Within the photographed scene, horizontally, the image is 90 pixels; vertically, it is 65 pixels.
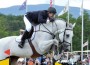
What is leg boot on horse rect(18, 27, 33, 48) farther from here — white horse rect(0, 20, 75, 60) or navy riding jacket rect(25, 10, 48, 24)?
navy riding jacket rect(25, 10, 48, 24)

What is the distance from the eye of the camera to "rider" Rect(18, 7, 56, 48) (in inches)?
344

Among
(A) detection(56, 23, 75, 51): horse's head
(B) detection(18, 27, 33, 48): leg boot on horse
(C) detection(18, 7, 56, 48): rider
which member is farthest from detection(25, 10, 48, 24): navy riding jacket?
(A) detection(56, 23, 75, 51): horse's head

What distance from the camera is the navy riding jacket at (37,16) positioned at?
8.77 meters

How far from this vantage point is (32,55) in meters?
9.39

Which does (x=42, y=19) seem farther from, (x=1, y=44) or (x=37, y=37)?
(x=1, y=44)

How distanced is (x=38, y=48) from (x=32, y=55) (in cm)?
31

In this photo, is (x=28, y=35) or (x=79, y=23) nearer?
(x=28, y=35)

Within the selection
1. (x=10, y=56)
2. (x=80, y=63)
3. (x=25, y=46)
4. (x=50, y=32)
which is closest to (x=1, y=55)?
(x=10, y=56)

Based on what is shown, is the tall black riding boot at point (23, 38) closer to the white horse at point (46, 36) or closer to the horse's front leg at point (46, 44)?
the white horse at point (46, 36)

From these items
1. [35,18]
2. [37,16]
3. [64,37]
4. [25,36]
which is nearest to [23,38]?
[25,36]

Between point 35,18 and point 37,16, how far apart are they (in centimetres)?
11

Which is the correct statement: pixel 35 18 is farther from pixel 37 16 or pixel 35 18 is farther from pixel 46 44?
pixel 46 44

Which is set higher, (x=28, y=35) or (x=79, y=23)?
(x=28, y=35)

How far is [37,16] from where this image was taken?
902 centimetres
